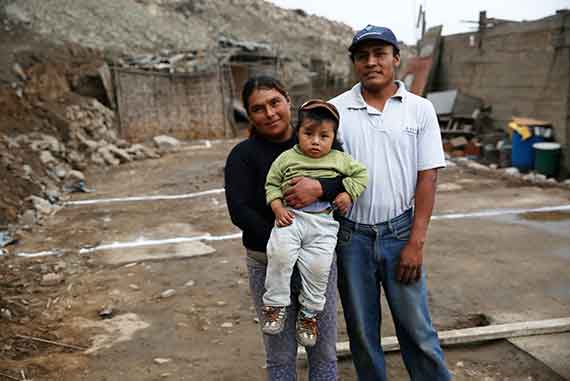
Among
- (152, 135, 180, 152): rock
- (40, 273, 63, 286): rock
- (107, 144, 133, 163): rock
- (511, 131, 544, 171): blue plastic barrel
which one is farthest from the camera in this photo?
(152, 135, 180, 152): rock

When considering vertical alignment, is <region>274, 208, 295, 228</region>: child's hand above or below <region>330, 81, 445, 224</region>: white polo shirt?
below

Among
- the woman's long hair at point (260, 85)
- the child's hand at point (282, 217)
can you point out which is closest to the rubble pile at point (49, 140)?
the woman's long hair at point (260, 85)

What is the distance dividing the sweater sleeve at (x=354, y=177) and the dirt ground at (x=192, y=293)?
60.1 inches

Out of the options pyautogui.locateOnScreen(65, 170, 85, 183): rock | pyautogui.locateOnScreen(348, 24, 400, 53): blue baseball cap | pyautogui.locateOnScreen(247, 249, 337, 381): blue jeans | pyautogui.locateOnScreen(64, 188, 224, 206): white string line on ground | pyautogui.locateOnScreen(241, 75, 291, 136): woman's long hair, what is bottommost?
pyautogui.locateOnScreen(64, 188, 224, 206): white string line on ground

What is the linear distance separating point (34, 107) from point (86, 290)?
9472mm

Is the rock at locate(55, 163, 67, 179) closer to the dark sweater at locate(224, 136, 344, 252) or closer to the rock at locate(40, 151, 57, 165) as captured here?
the rock at locate(40, 151, 57, 165)

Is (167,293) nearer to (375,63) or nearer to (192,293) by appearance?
(192,293)

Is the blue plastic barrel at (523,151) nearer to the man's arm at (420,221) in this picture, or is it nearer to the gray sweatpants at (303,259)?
the man's arm at (420,221)

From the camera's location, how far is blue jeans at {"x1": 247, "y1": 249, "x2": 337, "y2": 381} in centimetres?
230

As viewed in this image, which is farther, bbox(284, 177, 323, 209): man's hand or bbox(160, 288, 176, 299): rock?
bbox(160, 288, 176, 299): rock

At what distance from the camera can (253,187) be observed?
223cm

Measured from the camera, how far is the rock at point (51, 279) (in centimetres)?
510

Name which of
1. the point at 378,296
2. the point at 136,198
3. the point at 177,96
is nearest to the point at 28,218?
the point at 136,198

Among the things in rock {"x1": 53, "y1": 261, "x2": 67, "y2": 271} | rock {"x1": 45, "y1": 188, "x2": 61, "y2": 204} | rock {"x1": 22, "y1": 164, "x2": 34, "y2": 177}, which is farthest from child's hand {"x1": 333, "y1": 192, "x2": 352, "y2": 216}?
rock {"x1": 22, "y1": 164, "x2": 34, "y2": 177}
